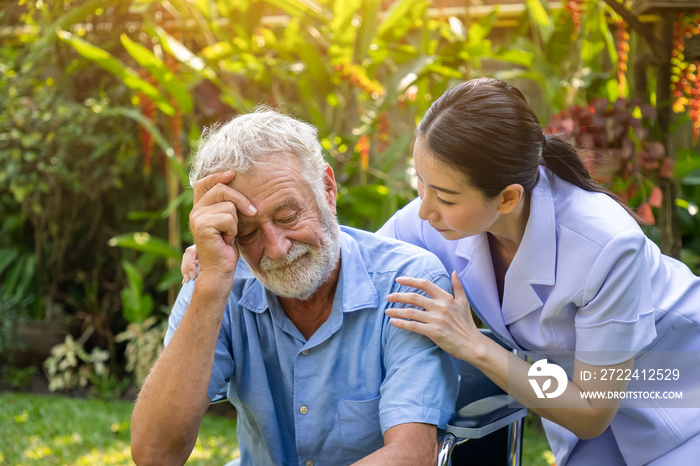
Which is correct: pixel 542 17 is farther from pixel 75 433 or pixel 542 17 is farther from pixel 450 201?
pixel 75 433

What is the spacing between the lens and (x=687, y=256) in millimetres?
3871

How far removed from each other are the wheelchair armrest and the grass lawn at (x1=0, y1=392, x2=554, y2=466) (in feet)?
5.97

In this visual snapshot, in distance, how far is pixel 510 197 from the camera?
184 centimetres

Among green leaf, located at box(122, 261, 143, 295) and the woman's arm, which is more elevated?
the woman's arm

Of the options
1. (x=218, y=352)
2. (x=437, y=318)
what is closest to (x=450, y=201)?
(x=437, y=318)

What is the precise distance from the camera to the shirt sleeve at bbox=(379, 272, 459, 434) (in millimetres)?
1609

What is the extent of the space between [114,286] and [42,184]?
93cm

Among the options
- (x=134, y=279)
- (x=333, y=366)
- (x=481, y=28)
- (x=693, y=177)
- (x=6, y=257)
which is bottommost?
(x=6, y=257)

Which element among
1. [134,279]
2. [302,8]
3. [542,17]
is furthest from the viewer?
[134,279]

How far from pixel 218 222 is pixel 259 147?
0.23 m

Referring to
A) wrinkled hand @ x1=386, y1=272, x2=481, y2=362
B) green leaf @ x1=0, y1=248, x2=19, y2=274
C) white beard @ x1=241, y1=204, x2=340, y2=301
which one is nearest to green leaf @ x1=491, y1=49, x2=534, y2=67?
white beard @ x1=241, y1=204, x2=340, y2=301

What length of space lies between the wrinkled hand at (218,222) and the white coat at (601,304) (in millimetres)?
722

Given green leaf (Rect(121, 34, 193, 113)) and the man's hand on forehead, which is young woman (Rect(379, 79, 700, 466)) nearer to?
the man's hand on forehead

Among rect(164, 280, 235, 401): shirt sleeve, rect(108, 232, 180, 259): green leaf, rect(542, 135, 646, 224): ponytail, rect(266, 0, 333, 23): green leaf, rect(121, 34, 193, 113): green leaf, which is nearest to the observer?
rect(164, 280, 235, 401): shirt sleeve
